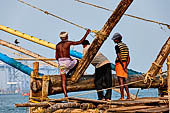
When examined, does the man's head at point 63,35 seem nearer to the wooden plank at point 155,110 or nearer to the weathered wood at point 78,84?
the weathered wood at point 78,84

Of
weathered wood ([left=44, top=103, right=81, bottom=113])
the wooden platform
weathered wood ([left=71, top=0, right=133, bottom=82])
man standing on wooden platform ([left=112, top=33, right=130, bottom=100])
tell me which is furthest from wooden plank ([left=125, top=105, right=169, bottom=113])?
weathered wood ([left=71, top=0, right=133, bottom=82])

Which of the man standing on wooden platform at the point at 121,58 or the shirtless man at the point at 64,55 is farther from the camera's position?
the man standing on wooden platform at the point at 121,58

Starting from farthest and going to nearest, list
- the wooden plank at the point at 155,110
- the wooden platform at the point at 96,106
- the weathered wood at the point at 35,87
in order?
1. the weathered wood at the point at 35,87
2. the wooden platform at the point at 96,106
3. the wooden plank at the point at 155,110

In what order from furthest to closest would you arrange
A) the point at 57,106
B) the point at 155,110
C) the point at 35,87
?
the point at 35,87 → the point at 57,106 → the point at 155,110

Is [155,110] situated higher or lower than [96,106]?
lower

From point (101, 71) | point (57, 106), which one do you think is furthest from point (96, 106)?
point (101, 71)

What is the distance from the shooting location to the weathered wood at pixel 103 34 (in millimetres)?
10508

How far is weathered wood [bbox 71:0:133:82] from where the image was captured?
10508mm

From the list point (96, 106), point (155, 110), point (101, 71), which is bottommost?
point (155, 110)

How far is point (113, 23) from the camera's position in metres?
10.6

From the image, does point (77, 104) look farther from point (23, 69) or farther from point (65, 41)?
point (23, 69)

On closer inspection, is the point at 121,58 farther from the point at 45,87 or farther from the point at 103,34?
the point at 45,87

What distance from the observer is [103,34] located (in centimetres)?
1070

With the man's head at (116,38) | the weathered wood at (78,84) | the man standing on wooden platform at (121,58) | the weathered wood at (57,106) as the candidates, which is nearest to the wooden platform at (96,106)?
the weathered wood at (57,106)
